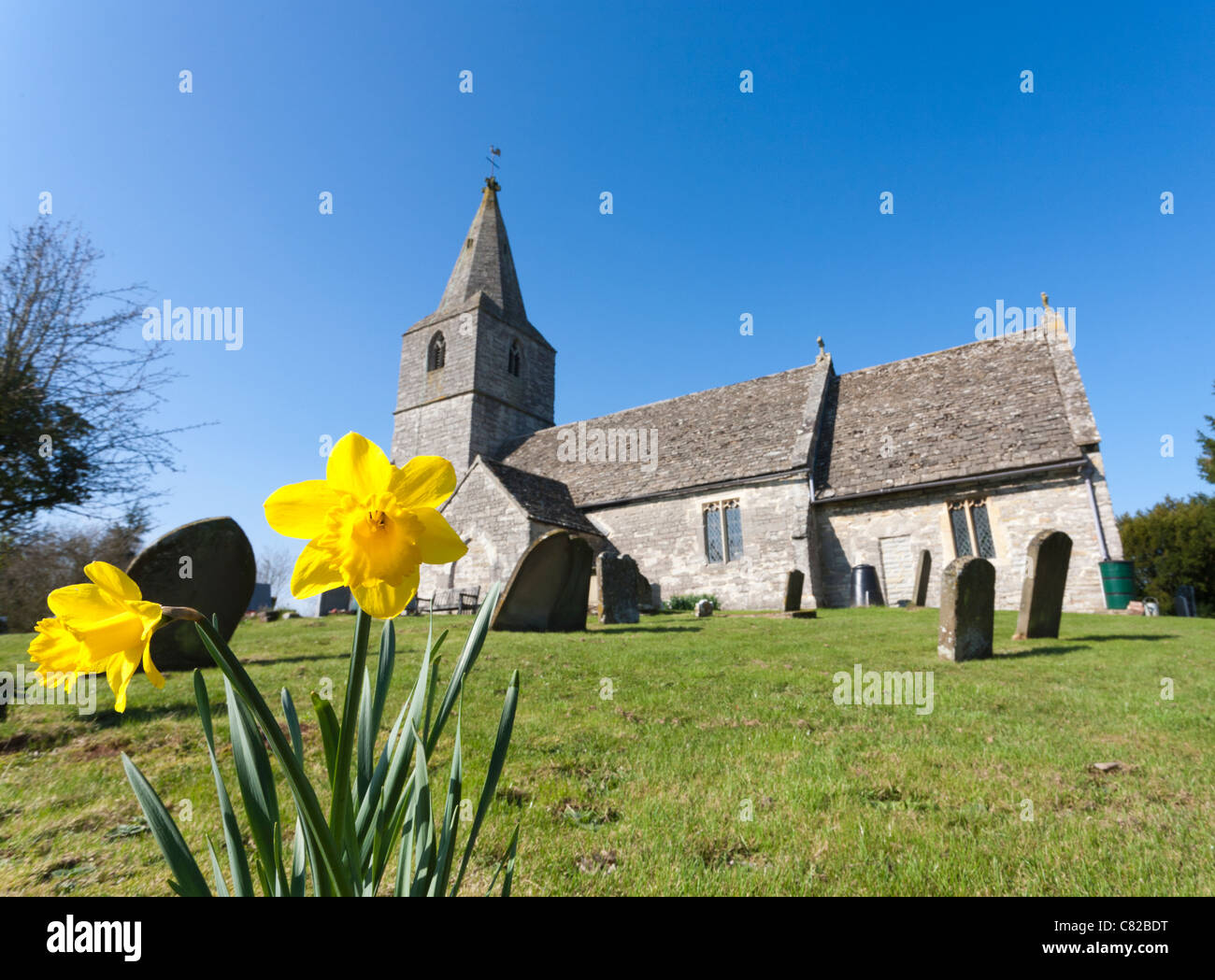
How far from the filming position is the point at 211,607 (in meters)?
6.81

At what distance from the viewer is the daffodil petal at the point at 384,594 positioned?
89cm

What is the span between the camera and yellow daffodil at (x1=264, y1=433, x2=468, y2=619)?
35.9 inches

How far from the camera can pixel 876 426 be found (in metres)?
19.9

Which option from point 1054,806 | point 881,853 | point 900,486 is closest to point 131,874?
point 881,853

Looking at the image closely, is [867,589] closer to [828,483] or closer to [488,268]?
[828,483]

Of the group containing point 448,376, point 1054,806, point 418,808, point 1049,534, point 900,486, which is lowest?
point 1054,806

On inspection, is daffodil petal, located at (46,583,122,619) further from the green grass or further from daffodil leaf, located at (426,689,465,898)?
the green grass

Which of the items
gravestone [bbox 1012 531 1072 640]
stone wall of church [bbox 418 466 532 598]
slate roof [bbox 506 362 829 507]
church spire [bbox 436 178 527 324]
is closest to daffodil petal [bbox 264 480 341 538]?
gravestone [bbox 1012 531 1072 640]

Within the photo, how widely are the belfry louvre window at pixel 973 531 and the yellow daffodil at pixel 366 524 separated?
60.2 ft

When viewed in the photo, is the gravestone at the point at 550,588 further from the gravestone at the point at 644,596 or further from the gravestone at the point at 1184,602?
the gravestone at the point at 1184,602

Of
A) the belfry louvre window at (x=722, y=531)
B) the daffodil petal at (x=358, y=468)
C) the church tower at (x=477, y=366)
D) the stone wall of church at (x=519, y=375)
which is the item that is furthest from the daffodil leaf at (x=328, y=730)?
the stone wall of church at (x=519, y=375)

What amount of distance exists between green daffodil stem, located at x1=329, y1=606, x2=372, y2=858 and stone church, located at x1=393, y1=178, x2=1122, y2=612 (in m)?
16.1

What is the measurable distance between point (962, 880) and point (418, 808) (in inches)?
80.6

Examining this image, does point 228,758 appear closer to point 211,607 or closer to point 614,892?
point 614,892
